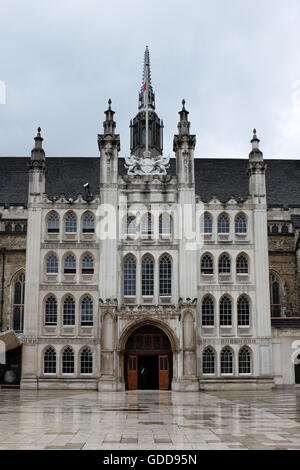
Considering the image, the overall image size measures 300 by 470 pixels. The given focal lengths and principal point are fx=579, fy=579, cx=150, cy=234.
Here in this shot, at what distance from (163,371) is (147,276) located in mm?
8029

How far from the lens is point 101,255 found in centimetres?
4953

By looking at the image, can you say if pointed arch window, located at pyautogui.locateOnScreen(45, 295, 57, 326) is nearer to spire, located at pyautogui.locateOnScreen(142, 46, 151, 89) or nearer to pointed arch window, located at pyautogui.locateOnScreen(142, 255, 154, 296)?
pointed arch window, located at pyautogui.locateOnScreen(142, 255, 154, 296)

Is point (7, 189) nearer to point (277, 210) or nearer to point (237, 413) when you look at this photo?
point (277, 210)

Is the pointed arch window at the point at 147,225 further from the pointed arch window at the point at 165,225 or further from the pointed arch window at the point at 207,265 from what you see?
the pointed arch window at the point at 207,265

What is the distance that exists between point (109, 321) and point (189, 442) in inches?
1257

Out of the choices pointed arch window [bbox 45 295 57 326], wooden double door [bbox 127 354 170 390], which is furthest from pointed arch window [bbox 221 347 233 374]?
pointed arch window [bbox 45 295 57 326]

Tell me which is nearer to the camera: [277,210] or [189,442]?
[189,442]

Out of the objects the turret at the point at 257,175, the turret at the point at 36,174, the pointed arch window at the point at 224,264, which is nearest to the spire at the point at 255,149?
the turret at the point at 257,175

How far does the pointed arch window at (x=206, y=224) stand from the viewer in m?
50.5

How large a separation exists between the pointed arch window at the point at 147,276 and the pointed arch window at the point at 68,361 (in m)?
7.92

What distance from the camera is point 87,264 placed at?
1970 inches

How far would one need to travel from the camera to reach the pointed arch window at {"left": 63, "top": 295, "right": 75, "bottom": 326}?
49094mm

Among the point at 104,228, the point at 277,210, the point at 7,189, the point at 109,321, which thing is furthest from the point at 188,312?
the point at 7,189
